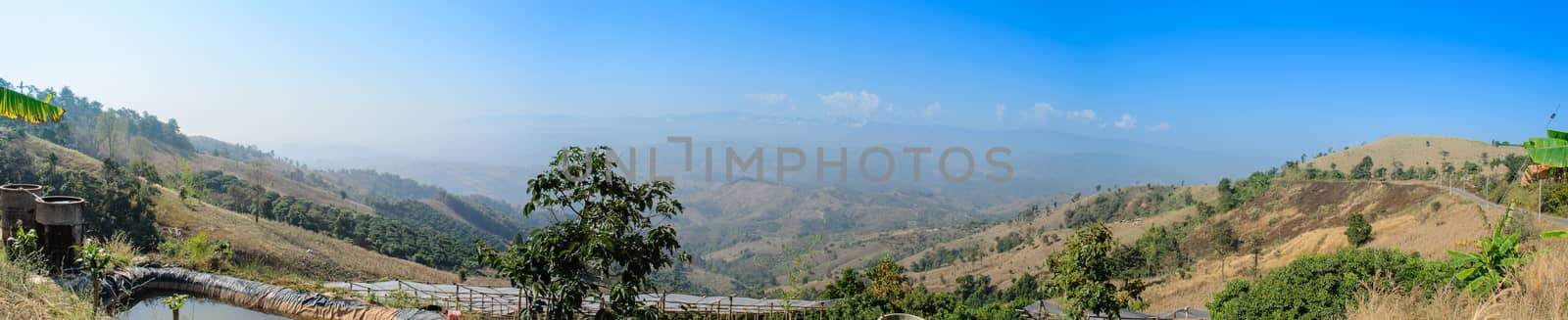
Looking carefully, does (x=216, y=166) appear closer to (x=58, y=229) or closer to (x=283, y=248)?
(x=283, y=248)

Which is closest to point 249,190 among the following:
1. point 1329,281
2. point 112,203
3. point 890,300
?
point 112,203

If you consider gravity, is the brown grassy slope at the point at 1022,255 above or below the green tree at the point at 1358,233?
below

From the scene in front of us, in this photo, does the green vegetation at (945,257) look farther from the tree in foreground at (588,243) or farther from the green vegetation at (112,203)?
the tree in foreground at (588,243)

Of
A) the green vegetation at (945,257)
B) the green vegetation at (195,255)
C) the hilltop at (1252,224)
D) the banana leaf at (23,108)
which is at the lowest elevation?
the green vegetation at (945,257)

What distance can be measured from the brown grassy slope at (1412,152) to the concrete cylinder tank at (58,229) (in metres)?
86.9

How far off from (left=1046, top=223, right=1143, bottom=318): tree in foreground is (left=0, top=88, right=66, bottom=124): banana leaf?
14.3m

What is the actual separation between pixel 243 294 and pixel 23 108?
3.53 m

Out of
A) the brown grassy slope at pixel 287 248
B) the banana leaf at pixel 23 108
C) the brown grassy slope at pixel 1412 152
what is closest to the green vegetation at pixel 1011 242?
the brown grassy slope at pixel 1412 152

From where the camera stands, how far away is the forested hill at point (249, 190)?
40.9 m

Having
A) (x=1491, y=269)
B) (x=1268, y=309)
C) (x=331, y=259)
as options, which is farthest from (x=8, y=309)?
(x=331, y=259)

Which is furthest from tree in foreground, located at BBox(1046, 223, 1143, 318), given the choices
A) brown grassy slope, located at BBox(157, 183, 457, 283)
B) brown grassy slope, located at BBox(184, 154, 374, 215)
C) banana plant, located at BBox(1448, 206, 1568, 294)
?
brown grassy slope, located at BBox(184, 154, 374, 215)

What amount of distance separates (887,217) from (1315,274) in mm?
147556

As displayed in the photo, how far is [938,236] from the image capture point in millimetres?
82250

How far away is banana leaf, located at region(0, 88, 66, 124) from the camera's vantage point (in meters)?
9.12
